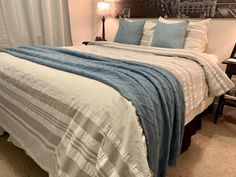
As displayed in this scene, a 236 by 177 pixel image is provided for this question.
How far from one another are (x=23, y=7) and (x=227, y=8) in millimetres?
2705

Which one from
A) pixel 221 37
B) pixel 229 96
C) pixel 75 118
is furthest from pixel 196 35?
pixel 75 118

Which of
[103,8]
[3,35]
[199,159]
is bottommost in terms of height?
[199,159]

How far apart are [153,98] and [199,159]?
37.4 inches

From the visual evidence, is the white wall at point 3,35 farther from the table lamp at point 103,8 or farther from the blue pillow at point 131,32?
the blue pillow at point 131,32

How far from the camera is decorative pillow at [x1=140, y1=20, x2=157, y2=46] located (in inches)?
103

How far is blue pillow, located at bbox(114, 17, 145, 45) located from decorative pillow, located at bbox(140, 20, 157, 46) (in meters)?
0.04

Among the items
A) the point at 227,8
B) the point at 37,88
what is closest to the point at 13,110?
the point at 37,88

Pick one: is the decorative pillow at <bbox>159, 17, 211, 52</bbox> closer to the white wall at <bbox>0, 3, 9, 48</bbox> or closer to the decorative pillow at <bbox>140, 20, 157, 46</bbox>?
the decorative pillow at <bbox>140, 20, 157, 46</bbox>

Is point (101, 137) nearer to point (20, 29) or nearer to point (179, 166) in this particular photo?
point (179, 166)

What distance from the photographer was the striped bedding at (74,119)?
861mm

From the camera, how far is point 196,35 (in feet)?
7.61

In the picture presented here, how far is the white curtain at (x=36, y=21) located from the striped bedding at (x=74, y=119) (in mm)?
1542

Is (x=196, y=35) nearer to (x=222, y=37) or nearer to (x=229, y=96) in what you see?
(x=222, y=37)

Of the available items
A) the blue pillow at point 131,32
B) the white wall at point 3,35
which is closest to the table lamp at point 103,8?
the blue pillow at point 131,32
